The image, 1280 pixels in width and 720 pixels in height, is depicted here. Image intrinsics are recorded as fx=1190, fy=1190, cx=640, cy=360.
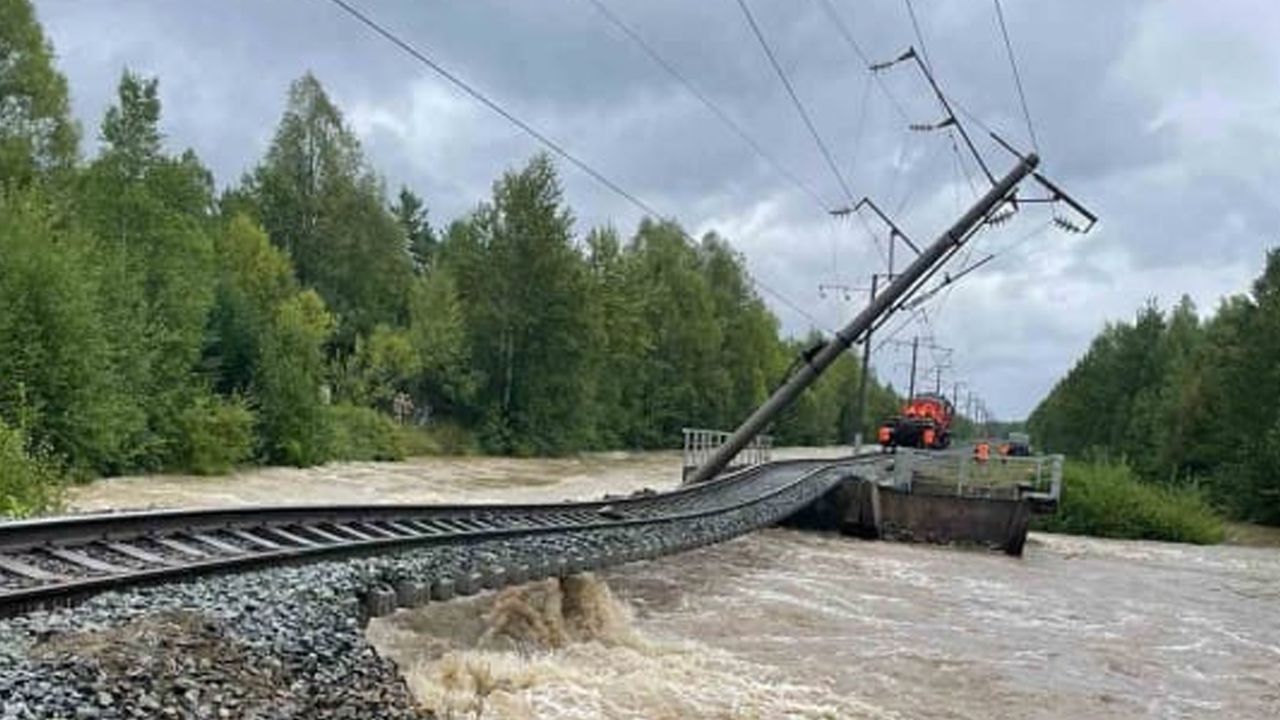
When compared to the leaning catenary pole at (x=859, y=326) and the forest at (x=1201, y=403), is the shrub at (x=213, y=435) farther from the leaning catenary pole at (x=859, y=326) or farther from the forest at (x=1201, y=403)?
the forest at (x=1201, y=403)

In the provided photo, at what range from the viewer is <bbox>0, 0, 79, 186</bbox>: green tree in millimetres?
37844

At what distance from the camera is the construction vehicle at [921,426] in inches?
2146

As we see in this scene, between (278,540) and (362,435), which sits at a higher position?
(362,435)

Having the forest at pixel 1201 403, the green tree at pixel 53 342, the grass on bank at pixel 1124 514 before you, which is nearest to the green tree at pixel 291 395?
the green tree at pixel 53 342

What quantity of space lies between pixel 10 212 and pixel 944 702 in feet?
80.3

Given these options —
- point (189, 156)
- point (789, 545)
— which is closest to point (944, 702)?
point (789, 545)

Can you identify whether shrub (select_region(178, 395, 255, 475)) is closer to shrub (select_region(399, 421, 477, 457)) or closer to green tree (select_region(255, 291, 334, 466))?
green tree (select_region(255, 291, 334, 466))

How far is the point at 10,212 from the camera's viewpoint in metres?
27.7

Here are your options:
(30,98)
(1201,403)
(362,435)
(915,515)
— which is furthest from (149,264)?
(1201,403)

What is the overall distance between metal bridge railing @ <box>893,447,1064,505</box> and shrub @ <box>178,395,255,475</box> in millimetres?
18852

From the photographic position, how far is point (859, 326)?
1206 inches

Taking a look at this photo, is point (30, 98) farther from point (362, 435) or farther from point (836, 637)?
point (836, 637)

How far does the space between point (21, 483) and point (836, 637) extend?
1079 centimetres

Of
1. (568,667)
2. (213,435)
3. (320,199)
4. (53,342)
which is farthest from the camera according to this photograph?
(320,199)
